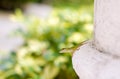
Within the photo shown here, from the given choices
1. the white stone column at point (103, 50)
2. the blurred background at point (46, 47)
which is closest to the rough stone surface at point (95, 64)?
the white stone column at point (103, 50)

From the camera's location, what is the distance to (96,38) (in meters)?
1.07

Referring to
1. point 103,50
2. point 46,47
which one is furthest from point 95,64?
point 46,47

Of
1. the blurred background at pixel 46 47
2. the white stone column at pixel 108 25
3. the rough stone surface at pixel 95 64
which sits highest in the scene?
the white stone column at pixel 108 25

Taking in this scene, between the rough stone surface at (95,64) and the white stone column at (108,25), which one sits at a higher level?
the white stone column at (108,25)

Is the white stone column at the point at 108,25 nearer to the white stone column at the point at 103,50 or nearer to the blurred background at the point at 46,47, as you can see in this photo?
the white stone column at the point at 103,50

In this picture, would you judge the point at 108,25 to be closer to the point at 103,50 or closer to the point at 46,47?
the point at 103,50

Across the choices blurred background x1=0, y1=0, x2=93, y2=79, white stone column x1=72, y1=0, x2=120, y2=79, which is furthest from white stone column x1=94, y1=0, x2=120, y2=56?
blurred background x1=0, y1=0, x2=93, y2=79

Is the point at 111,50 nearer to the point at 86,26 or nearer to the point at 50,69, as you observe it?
the point at 50,69

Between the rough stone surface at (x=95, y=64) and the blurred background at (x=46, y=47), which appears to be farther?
the blurred background at (x=46, y=47)

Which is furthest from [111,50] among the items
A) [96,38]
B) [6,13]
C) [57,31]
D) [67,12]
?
[6,13]

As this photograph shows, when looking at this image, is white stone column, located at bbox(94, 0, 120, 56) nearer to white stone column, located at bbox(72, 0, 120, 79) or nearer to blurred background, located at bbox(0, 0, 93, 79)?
white stone column, located at bbox(72, 0, 120, 79)

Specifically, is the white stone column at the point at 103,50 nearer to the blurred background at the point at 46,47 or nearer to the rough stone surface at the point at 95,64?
the rough stone surface at the point at 95,64

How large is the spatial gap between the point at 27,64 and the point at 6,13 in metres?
5.71

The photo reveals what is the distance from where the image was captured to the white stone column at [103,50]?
3.12ft
